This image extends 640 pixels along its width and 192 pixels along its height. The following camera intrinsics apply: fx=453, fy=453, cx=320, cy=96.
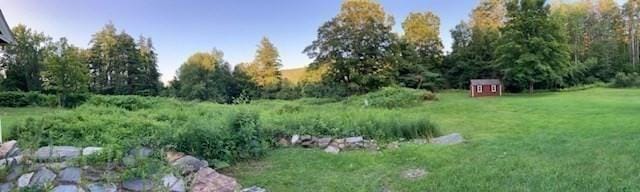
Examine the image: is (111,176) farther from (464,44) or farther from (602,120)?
(464,44)

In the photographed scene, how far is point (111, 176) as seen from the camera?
4.37 meters

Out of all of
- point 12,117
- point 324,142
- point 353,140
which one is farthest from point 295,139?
point 12,117

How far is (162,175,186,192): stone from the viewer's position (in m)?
4.34

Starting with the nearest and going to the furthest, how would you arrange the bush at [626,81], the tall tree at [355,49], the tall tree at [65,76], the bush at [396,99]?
the bush at [396,99]
the tall tree at [65,76]
the bush at [626,81]
the tall tree at [355,49]

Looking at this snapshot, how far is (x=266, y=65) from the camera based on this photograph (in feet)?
102

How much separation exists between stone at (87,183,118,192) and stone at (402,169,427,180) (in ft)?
9.93

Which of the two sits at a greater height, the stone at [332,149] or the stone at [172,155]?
the stone at [172,155]

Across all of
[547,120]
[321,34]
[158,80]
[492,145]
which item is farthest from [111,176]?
[158,80]

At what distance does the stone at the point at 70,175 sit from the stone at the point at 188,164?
0.91 m

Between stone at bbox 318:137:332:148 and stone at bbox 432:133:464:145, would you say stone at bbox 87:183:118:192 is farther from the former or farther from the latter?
stone at bbox 432:133:464:145

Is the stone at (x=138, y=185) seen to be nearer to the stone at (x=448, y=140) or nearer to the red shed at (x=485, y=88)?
the stone at (x=448, y=140)

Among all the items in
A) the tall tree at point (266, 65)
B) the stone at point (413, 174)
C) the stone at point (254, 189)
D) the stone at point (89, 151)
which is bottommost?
the stone at point (413, 174)

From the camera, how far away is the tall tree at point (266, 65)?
30.7 m

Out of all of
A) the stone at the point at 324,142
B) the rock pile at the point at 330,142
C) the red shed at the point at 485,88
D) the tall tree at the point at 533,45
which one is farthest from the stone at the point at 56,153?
the tall tree at the point at 533,45
